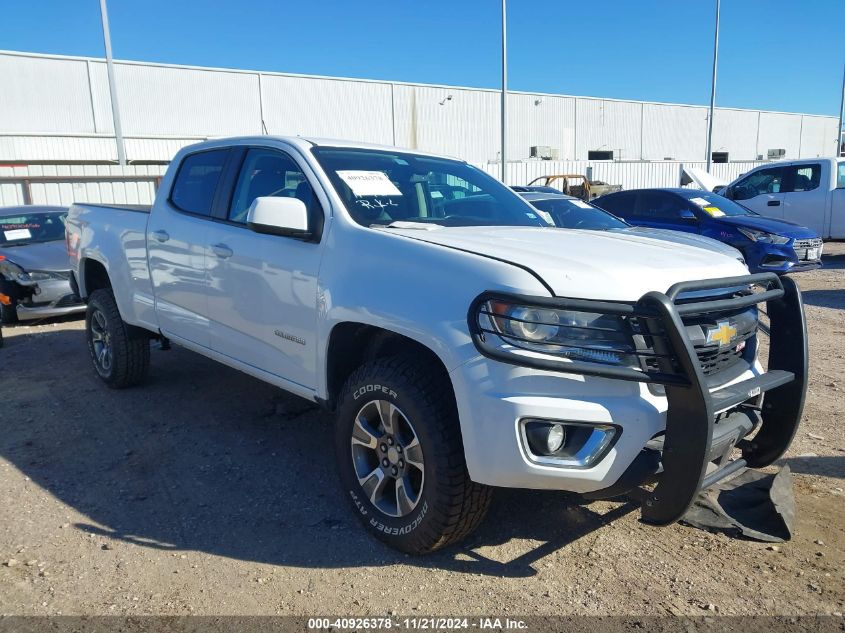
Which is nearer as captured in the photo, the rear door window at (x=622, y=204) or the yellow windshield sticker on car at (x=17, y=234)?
the yellow windshield sticker on car at (x=17, y=234)

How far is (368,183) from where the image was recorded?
11.5ft

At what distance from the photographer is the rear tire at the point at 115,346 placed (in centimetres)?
514

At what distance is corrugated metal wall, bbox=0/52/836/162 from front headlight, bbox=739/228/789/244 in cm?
2277

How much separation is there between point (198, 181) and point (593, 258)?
9.52 ft

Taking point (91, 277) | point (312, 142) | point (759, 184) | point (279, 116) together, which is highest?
point (279, 116)

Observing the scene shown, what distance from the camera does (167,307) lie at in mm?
4516

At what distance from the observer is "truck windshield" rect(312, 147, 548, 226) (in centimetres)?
343

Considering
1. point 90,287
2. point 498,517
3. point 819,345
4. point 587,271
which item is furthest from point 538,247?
point 819,345

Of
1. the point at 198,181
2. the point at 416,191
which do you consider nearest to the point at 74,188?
the point at 198,181

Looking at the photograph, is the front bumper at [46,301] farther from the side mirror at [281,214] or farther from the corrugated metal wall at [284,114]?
the corrugated metal wall at [284,114]

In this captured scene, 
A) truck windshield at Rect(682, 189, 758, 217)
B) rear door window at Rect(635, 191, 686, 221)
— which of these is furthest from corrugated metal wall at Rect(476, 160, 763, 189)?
truck windshield at Rect(682, 189, 758, 217)

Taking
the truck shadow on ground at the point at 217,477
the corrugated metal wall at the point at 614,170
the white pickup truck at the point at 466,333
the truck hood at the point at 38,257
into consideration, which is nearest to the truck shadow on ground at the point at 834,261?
the white pickup truck at the point at 466,333

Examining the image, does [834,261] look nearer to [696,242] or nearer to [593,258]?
[696,242]

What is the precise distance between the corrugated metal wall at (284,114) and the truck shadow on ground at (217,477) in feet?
81.3
